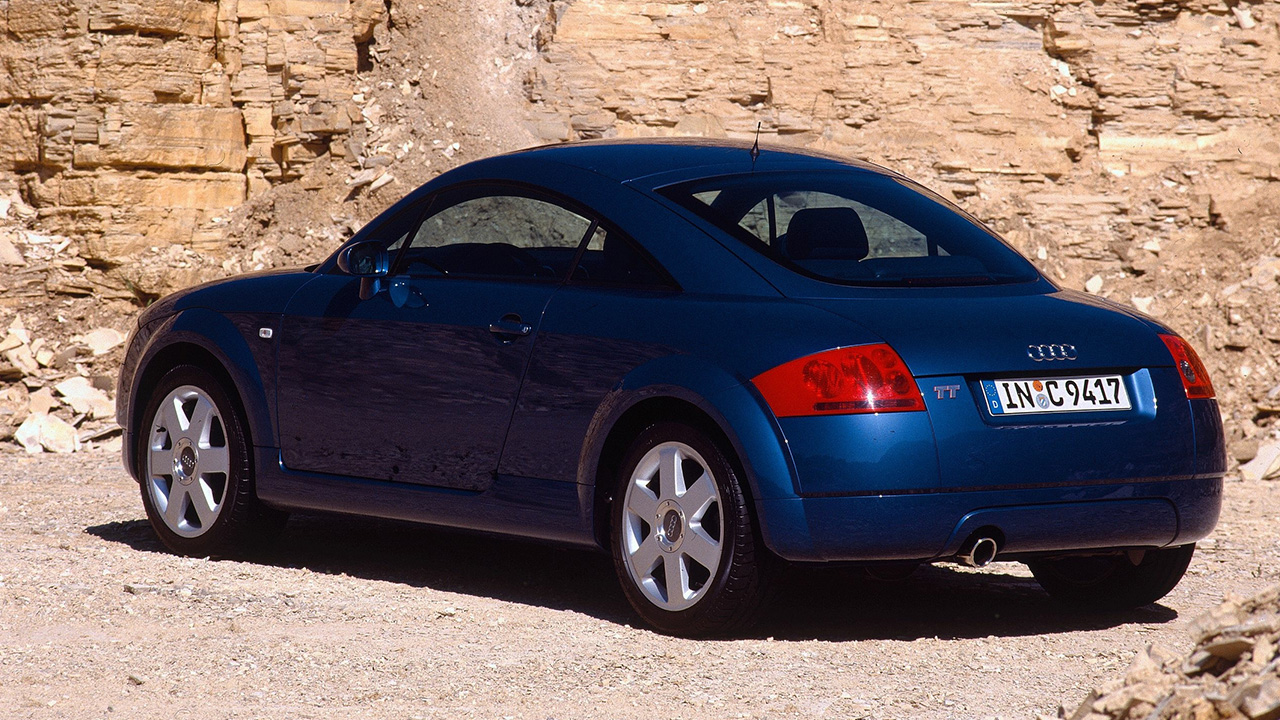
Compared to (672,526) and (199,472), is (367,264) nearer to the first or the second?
(199,472)

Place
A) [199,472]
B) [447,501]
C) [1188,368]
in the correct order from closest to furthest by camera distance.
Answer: [1188,368] < [447,501] < [199,472]

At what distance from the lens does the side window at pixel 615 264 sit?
5.49 meters

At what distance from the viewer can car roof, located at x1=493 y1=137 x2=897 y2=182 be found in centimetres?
581

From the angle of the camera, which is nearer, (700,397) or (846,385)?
(846,385)

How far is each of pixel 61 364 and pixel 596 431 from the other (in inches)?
357

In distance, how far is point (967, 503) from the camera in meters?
4.91

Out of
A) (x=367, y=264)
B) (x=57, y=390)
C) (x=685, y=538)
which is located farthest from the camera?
(x=57, y=390)

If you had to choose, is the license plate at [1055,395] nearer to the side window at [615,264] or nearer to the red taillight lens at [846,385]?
the red taillight lens at [846,385]

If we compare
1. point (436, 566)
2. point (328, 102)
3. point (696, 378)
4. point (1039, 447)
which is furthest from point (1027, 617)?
point (328, 102)

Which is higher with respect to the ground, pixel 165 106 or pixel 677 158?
pixel 677 158

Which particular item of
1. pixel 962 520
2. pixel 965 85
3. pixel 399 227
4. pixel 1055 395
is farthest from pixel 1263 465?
pixel 399 227

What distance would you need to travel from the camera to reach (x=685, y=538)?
5195 millimetres

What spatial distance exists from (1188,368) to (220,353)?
371 cm

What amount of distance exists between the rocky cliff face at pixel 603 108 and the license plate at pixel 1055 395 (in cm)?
943
